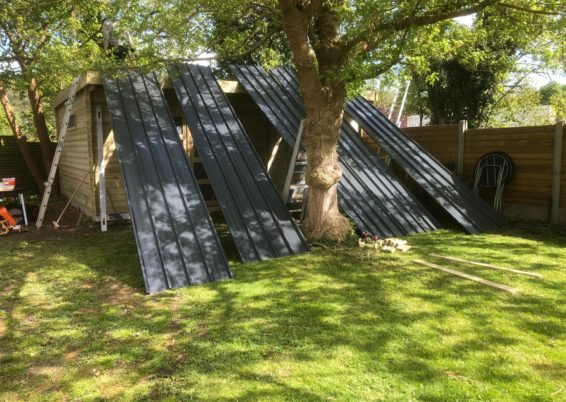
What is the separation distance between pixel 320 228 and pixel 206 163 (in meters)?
2.22

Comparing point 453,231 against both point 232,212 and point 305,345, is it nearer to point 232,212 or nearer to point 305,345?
point 232,212

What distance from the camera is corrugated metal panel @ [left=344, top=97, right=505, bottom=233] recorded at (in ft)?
27.2

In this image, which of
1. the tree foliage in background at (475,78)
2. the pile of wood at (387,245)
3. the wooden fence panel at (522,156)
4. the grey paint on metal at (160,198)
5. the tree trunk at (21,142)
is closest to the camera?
the grey paint on metal at (160,198)

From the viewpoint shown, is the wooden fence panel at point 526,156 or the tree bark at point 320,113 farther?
the wooden fence panel at point 526,156

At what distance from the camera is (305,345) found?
3.62 m

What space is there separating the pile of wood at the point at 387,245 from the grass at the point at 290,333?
44cm

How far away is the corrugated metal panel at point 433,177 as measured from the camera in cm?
828

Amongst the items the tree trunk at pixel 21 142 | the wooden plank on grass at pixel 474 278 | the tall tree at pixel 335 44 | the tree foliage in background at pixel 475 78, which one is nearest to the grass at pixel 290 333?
the wooden plank on grass at pixel 474 278

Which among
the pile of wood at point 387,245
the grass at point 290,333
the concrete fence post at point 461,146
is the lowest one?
the grass at point 290,333

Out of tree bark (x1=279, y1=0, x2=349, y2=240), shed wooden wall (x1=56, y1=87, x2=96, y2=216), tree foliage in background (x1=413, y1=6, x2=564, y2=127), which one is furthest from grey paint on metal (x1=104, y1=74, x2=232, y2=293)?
tree foliage in background (x1=413, y1=6, x2=564, y2=127)

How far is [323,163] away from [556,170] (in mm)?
4942

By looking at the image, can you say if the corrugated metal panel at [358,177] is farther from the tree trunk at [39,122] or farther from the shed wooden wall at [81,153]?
the tree trunk at [39,122]

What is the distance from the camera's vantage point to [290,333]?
3848 millimetres

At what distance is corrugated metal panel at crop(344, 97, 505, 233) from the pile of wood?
1926mm
